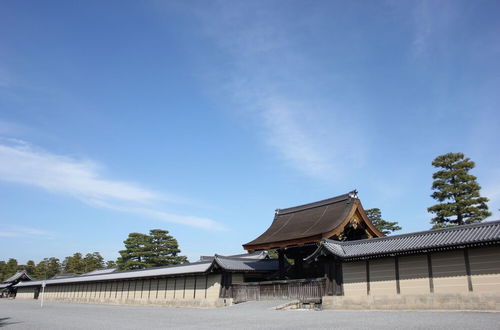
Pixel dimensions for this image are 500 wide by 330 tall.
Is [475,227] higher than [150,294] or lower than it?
higher

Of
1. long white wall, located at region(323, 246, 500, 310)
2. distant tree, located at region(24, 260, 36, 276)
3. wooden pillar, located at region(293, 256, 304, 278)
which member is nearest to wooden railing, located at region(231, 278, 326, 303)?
long white wall, located at region(323, 246, 500, 310)

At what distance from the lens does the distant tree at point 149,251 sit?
62.0 metres

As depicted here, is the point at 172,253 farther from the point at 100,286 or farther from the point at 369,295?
the point at 369,295

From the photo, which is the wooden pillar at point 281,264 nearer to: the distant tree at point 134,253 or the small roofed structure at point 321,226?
the small roofed structure at point 321,226

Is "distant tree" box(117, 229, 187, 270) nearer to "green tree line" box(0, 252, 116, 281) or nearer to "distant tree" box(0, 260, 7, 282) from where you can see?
"green tree line" box(0, 252, 116, 281)

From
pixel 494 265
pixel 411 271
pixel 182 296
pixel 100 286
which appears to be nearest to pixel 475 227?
pixel 494 265

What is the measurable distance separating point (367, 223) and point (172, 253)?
44100 mm

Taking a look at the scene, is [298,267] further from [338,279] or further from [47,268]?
[47,268]

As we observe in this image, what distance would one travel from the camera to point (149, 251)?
205 ft

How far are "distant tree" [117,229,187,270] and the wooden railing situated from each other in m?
37.3

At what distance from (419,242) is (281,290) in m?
9.53

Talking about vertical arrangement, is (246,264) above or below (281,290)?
above

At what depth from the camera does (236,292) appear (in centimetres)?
2811

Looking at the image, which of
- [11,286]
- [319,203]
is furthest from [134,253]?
[319,203]
